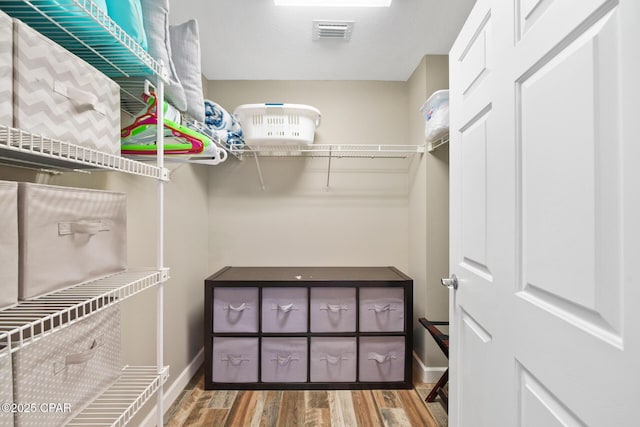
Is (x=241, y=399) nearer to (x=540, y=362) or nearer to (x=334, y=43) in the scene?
(x=540, y=362)

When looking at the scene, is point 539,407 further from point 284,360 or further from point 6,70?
point 284,360

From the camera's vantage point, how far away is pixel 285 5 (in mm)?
1720

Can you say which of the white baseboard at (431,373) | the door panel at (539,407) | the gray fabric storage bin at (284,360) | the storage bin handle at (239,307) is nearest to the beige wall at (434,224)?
the white baseboard at (431,373)

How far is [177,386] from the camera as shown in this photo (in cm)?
206

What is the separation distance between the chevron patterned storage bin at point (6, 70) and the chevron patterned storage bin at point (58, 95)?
0.01m

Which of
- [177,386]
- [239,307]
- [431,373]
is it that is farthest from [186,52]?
[431,373]

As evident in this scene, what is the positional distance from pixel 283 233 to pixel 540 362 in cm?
210

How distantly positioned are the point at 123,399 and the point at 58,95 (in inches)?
34.8

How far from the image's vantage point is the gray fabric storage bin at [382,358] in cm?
217

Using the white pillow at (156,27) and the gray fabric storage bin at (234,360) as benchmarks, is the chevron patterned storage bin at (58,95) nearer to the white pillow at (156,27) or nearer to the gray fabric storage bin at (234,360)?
the white pillow at (156,27)

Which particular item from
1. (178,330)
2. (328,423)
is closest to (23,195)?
(178,330)

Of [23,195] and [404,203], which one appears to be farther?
[404,203]

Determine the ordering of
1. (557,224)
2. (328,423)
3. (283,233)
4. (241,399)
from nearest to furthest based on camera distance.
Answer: (557,224), (328,423), (241,399), (283,233)

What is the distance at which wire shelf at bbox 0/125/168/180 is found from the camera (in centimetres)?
63
